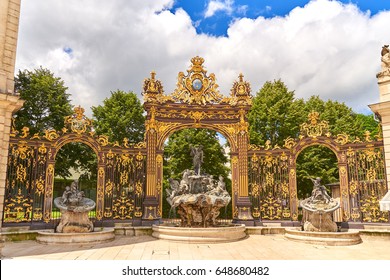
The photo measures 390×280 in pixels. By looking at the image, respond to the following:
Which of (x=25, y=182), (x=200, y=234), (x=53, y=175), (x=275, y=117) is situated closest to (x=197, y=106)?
(x=200, y=234)

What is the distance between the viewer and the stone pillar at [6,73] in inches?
351

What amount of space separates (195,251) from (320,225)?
15.8ft

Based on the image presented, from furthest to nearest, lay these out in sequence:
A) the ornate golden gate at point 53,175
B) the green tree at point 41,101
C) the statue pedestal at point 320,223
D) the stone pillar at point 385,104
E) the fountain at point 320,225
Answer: the green tree at point 41,101 < the ornate golden gate at point 53,175 < the statue pedestal at point 320,223 < the stone pillar at point 385,104 < the fountain at point 320,225

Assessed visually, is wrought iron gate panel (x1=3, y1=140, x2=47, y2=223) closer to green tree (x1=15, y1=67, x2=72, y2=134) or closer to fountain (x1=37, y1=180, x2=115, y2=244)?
fountain (x1=37, y1=180, x2=115, y2=244)

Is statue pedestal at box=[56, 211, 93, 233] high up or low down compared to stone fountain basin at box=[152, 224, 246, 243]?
up

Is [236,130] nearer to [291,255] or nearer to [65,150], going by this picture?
[291,255]

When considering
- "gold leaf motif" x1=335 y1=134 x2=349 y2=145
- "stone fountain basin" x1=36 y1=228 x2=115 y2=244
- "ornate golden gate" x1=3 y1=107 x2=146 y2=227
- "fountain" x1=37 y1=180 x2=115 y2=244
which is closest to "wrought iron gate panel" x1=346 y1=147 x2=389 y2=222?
"gold leaf motif" x1=335 y1=134 x2=349 y2=145

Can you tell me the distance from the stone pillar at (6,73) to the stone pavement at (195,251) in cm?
169

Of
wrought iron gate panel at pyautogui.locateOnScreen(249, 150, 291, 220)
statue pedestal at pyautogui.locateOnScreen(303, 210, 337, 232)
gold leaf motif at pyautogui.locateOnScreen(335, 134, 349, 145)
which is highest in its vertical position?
gold leaf motif at pyautogui.locateOnScreen(335, 134, 349, 145)

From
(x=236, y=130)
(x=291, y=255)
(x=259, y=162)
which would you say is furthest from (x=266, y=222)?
(x=291, y=255)

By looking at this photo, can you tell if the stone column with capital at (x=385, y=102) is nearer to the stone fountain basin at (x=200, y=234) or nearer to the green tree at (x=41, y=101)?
the stone fountain basin at (x=200, y=234)

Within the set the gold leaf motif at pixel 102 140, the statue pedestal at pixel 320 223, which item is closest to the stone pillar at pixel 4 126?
the gold leaf motif at pixel 102 140

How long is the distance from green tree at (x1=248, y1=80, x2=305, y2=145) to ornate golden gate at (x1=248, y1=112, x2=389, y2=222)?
24.8 ft

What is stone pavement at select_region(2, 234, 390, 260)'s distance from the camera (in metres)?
8.32
